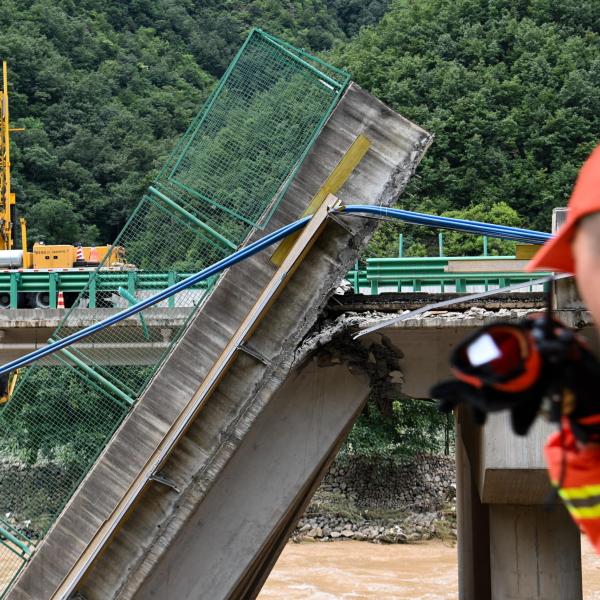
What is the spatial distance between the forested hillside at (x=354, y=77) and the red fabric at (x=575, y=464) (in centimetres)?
3968

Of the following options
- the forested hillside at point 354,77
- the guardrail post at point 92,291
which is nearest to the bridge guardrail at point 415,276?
the guardrail post at point 92,291

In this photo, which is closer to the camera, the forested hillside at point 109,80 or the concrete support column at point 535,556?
the concrete support column at point 535,556

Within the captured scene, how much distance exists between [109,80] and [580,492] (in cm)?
7948

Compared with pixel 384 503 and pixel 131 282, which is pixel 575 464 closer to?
pixel 131 282

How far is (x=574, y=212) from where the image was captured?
1364 mm

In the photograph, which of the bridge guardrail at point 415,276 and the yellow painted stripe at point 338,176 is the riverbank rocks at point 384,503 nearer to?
the bridge guardrail at point 415,276

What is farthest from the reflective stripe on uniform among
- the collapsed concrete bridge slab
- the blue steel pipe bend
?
the collapsed concrete bridge slab

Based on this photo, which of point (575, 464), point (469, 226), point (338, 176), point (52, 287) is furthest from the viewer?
point (52, 287)

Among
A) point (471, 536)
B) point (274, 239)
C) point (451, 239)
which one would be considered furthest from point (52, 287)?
point (451, 239)

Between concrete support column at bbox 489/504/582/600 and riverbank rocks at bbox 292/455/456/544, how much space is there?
75.0ft

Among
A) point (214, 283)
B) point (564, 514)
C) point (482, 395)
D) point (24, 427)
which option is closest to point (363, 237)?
point (214, 283)

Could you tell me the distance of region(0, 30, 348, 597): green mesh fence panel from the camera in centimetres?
1006

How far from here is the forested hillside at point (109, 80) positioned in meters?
65.7

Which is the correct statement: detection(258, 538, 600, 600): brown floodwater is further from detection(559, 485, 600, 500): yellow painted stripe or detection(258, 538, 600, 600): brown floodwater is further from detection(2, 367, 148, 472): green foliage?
detection(559, 485, 600, 500): yellow painted stripe
